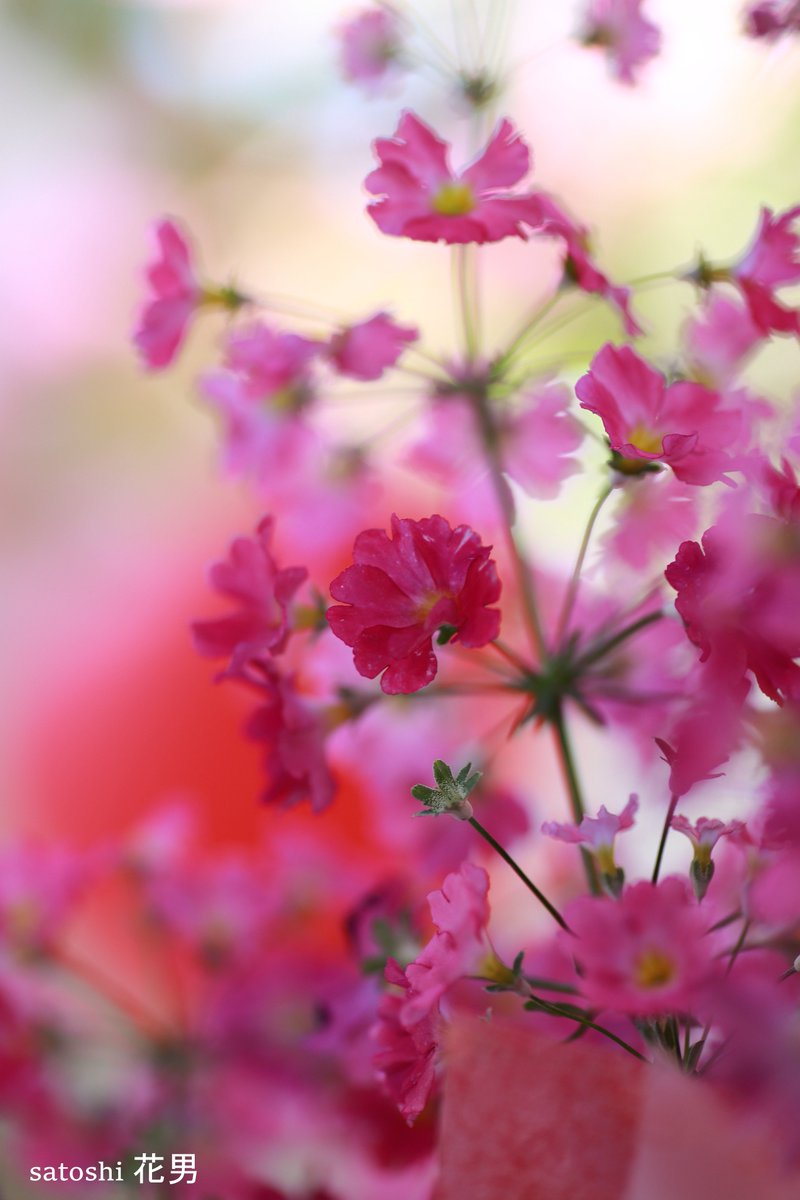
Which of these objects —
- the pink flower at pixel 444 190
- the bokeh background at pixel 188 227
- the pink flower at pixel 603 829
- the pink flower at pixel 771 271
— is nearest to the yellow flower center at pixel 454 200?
the pink flower at pixel 444 190

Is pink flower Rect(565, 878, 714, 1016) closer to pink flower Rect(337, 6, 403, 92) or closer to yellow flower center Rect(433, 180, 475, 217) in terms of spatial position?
yellow flower center Rect(433, 180, 475, 217)

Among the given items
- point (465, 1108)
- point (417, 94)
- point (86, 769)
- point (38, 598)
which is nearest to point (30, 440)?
point (38, 598)

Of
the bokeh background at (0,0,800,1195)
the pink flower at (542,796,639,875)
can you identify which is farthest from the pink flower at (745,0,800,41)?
the bokeh background at (0,0,800,1195)

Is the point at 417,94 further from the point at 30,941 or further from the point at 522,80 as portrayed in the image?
the point at 30,941

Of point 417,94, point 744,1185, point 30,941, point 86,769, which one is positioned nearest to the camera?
point 744,1185

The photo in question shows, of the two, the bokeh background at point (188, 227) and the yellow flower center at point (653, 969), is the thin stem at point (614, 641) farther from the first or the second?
the bokeh background at point (188, 227)

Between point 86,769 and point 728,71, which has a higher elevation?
point 728,71
